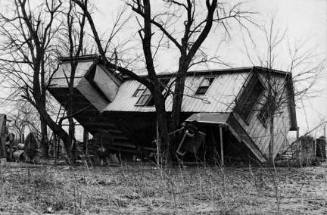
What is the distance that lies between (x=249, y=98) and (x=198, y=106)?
269 centimetres

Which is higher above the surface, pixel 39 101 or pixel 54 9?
pixel 54 9

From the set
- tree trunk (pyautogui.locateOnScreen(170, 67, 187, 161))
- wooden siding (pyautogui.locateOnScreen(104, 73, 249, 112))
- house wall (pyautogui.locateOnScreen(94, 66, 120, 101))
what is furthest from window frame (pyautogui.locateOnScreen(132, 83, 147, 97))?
tree trunk (pyautogui.locateOnScreen(170, 67, 187, 161))

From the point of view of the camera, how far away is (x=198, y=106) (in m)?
24.6

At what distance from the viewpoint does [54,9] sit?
1046 inches

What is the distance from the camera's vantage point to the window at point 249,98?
77.0 ft

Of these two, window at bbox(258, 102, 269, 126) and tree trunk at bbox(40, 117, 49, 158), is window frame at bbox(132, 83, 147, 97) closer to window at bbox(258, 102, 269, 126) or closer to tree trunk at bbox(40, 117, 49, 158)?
window at bbox(258, 102, 269, 126)

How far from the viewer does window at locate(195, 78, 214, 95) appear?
1003 inches

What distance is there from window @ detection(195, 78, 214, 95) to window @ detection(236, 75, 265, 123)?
240cm

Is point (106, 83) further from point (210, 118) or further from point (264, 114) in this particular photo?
point (264, 114)

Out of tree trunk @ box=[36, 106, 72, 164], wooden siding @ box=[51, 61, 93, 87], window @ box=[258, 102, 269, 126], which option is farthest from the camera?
wooden siding @ box=[51, 61, 93, 87]

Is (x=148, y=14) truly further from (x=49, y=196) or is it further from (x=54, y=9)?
(x=49, y=196)

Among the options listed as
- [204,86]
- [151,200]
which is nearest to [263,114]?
[204,86]

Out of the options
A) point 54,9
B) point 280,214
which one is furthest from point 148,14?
point 280,214

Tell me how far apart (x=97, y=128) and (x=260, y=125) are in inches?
443
